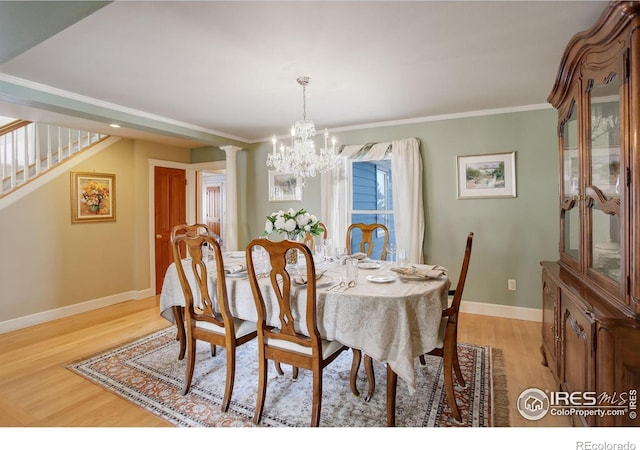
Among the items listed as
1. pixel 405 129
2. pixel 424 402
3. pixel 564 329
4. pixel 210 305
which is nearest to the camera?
pixel 564 329

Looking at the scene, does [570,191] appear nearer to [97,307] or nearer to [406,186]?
[406,186]

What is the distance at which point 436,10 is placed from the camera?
1886mm

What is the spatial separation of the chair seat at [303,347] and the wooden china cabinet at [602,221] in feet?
4.11

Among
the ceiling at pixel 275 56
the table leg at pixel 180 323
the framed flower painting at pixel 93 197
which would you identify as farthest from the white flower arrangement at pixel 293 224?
the framed flower painting at pixel 93 197

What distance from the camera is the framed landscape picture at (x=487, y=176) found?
3.79 metres

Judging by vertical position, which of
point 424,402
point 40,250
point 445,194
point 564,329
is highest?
point 445,194

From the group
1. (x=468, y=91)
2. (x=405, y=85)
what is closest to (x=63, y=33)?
(x=405, y=85)

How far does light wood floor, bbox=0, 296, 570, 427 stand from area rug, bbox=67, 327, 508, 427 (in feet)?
0.38

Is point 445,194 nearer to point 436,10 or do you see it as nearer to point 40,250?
point 436,10

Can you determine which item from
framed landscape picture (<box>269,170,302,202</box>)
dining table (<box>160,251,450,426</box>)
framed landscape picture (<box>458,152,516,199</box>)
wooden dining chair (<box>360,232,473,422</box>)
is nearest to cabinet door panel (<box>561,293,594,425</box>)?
wooden dining chair (<box>360,232,473,422</box>)

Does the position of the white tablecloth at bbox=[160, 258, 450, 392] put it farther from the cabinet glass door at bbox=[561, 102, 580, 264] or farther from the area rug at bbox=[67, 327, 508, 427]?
the cabinet glass door at bbox=[561, 102, 580, 264]

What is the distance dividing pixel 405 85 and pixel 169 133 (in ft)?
9.25

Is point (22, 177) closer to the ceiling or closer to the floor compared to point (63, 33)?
closer to the floor

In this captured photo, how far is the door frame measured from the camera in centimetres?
520
